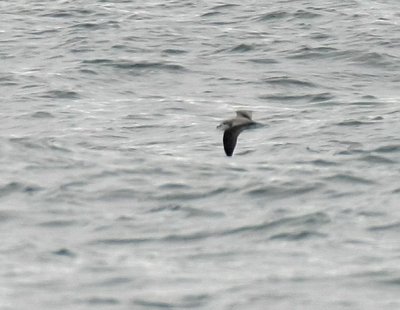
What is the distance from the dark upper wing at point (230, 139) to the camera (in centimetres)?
1905

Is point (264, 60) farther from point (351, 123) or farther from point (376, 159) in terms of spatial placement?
point (376, 159)

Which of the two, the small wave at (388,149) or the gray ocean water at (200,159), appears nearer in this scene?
the gray ocean water at (200,159)

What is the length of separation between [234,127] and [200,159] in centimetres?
69

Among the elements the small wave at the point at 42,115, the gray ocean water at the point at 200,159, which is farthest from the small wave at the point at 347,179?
the small wave at the point at 42,115

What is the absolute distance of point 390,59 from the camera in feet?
87.6

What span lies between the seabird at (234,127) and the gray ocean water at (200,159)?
1.09 feet

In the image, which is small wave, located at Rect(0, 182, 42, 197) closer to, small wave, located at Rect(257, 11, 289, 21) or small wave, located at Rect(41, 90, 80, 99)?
small wave, located at Rect(41, 90, 80, 99)

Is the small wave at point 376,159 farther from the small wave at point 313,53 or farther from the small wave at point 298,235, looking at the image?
the small wave at point 313,53

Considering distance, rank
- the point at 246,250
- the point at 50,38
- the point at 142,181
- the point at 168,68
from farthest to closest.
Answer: the point at 50,38 < the point at 168,68 < the point at 142,181 < the point at 246,250

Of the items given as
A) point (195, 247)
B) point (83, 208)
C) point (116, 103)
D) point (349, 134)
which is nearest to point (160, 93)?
point (116, 103)

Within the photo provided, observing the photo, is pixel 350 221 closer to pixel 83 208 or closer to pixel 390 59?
pixel 83 208

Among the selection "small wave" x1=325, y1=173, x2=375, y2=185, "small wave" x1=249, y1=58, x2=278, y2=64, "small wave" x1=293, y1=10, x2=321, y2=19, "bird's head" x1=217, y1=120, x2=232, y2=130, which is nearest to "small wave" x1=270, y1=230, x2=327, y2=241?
"small wave" x1=325, y1=173, x2=375, y2=185

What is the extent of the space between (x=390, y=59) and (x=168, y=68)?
14.4 feet

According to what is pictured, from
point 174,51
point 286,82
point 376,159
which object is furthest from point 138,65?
point 376,159
